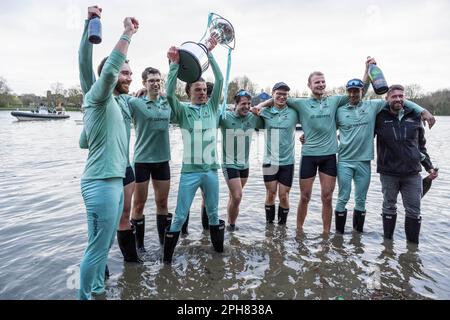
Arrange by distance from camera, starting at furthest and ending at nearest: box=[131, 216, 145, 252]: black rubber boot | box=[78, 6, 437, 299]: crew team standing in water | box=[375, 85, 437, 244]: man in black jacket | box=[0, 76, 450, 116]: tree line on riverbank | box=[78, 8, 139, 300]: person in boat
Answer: box=[0, 76, 450, 116]: tree line on riverbank → box=[375, 85, 437, 244]: man in black jacket → box=[131, 216, 145, 252]: black rubber boot → box=[78, 6, 437, 299]: crew team standing in water → box=[78, 8, 139, 300]: person in boat

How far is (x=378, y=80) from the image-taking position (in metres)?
4.48

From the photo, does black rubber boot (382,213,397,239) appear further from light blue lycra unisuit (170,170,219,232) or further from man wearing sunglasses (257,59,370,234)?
light blue lycra unisuit (170,170,219,232)

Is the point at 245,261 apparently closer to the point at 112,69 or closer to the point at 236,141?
the point at 236,141

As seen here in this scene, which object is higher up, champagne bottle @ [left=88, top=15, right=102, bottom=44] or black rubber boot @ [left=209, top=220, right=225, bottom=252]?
champagne bottle @ [left=88, top=15, right=102, bottom=44]

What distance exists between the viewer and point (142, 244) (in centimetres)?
472

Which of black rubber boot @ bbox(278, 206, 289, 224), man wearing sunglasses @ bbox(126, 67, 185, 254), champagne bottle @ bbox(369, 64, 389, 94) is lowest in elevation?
black rubber boot @ bbox(278, 206, 289, 224)

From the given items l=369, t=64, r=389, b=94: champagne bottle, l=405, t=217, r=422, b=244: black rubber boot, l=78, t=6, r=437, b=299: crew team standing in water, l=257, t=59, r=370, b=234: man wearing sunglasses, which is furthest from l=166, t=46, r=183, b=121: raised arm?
l=405, t=217, r=422, b=244: black rubber boot

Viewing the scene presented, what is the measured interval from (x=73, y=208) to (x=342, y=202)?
17.6 ft

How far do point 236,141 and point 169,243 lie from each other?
1.98 m

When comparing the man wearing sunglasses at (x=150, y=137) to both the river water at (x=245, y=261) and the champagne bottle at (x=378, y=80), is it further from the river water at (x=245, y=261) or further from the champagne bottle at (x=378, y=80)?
the champagne bottle at (x=378, y=80)

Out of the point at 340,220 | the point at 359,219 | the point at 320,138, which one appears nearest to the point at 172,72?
the point at 320,138

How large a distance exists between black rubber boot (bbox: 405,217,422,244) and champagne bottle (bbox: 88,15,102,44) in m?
4.76

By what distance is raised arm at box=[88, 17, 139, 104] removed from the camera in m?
2.53
